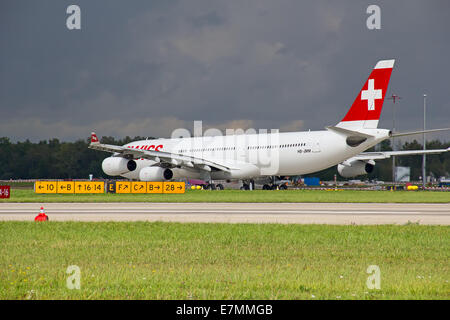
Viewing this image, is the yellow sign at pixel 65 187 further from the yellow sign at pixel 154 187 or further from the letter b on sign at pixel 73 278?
the letter b on sign at pixel 73 278

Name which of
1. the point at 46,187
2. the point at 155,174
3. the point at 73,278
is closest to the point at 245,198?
the point at 155,174

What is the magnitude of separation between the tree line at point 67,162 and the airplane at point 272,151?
3384 centimetres

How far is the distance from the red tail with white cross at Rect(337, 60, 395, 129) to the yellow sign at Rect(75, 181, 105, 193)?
68.0 feet

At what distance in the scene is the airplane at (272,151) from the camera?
151ft

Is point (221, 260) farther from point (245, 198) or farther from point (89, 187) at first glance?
point (89, 187)

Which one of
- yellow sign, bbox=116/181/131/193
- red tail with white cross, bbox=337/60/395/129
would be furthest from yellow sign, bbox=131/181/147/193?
red tail with white cross, bbox=337/60/395/129

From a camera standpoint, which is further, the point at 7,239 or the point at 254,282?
the point at 7,239

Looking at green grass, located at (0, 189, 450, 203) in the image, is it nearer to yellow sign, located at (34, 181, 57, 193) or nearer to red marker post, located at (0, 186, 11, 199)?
red marker post, located at (0, 186, 11, 199)
